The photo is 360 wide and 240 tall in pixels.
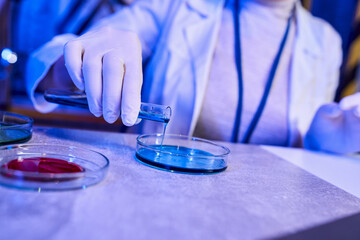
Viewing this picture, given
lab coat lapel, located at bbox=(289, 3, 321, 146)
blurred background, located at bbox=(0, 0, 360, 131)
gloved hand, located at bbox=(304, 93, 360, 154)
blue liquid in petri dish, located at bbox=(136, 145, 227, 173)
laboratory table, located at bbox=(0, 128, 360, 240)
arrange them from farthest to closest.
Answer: blurred background, located at bbox=(0, 0, 360, 131) < lab coat lapel, located at bbox=(289, 3, 321, 146) < gloved hand, located at bbox=(304, 93, 360, 154) < blue liquid in petri dish, located at bbox=(136, 145, 227, 173) < laboratory table, located at bbox=(0, 128, 360, 240)

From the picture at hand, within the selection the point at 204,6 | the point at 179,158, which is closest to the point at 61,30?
the point at 204,6

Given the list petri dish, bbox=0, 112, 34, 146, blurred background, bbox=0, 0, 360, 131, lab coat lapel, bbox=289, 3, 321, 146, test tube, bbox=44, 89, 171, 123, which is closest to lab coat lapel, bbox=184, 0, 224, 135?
lab coat lapel, bbox=289, 3, 321, 146

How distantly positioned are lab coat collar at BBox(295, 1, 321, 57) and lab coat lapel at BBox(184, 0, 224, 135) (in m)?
0.44

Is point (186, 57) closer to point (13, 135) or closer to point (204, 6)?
point (204, 6)

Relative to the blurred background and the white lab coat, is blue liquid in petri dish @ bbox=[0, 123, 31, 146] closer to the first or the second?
the white lab coat

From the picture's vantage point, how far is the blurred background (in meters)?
2.09

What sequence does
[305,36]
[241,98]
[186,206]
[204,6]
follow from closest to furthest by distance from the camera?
[186,206]
[241,98]
[204,6]
[305,36]

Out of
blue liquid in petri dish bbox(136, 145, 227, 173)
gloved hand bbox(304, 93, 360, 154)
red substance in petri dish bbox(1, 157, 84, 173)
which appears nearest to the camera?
red substance in petri dish bbox(1, 157, 84, 173)

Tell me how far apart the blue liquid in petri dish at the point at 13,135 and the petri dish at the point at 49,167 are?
0.26 ft

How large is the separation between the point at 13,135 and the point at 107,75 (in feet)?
0.82

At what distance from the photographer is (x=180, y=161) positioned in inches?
26.6

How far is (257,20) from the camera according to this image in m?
1.48

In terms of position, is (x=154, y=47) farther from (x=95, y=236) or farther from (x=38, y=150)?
(x=95, y=236)

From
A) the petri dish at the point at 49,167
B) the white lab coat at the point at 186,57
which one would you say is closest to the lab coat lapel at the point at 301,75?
the white lab coat at the point at 186,57
